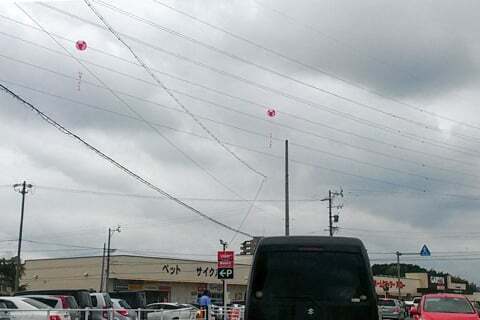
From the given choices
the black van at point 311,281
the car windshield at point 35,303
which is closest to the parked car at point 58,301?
the car windshield at point 35,303

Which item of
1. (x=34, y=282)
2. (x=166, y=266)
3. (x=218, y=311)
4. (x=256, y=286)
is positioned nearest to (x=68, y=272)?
(x=34, y=282)

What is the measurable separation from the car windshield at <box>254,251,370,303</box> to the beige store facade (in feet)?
182

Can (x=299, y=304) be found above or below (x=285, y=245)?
below

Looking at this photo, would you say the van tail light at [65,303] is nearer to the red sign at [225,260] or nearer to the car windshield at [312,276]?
the red sign at [225,260]

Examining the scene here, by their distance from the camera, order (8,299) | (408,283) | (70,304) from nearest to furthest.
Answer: (8,299) < (70,304) < (408,283)

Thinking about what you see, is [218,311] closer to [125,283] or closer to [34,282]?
[125,283]

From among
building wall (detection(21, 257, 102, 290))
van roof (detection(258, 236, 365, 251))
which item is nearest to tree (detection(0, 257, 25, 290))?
building wall (detection(21, 257, 102, 290))

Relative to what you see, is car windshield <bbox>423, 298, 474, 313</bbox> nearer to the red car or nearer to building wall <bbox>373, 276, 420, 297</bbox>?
the red car

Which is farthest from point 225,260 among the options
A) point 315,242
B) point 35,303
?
point 315,242

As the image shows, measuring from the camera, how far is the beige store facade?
64562mm

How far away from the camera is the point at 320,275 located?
9859mm

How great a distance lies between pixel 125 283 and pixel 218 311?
115ft

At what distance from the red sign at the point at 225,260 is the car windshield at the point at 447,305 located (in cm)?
892

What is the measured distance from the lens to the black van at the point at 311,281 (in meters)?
9.66
